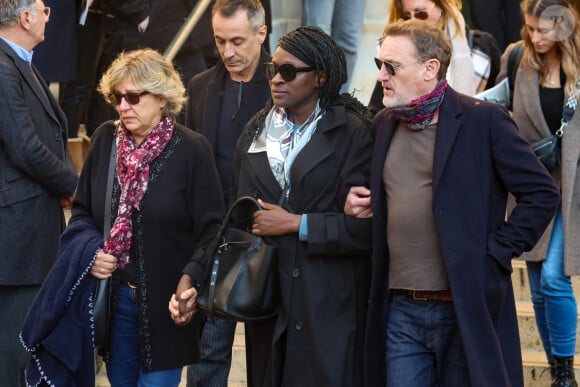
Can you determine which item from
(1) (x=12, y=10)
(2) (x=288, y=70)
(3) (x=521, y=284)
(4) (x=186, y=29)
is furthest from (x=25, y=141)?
(3) (x=521, y=284)

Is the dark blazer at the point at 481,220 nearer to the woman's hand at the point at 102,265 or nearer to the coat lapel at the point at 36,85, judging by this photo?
the woman's hand at the point at 102,265

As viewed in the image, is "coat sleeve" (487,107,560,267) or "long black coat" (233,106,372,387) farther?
"long black coat" (233,106,372,387)

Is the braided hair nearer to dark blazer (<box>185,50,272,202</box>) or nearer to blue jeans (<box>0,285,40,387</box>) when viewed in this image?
dark blazer (<box>185,50,272,202</box>)

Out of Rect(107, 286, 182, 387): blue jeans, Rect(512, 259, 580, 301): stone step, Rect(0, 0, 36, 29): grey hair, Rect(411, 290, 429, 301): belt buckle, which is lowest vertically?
Rect(512, 259, 580, 301): stone step

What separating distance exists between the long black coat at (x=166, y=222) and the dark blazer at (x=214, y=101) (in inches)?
25.8

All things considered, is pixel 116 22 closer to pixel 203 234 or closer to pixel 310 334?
pixel 203 234

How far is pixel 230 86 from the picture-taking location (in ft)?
21.5

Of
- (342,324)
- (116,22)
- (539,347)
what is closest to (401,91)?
(342,324)

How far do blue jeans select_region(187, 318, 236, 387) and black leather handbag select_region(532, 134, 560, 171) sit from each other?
1.85 m

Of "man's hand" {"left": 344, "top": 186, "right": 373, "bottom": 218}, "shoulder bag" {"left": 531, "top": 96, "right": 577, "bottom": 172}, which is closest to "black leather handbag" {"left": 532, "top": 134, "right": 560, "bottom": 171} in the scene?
"shoulder bag" {"left": 531, "top": 96, "right": 577, "bottom": 172}

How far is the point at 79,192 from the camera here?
5.79 meters

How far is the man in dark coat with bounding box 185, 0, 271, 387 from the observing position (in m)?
6.43

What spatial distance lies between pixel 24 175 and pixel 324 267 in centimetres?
208

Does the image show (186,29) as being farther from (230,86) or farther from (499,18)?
(499,18)
